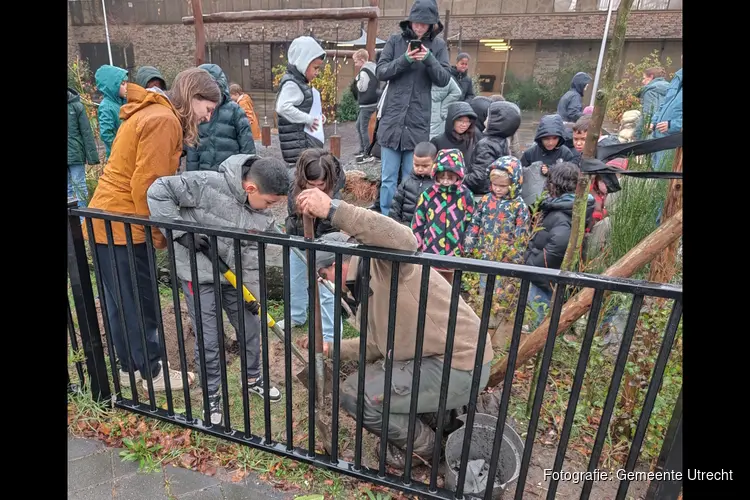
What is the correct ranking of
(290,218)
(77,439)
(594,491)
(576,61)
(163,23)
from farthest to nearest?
(163,23), (576,61), (290,218), (77,439), (594,491)

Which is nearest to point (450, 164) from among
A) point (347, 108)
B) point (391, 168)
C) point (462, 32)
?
point (391, 168)

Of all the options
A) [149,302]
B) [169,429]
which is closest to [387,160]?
[149,302]

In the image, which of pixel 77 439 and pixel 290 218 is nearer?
pixel 77 439

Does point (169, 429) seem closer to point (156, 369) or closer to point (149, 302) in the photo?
point (156, 369)

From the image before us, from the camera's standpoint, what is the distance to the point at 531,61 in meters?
22.0

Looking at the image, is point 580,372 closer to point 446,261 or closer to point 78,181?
point 446,261

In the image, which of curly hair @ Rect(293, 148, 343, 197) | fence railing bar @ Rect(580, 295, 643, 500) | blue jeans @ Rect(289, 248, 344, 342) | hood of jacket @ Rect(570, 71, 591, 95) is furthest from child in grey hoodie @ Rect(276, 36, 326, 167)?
hood of jacket @ Rect(570, 71, 591, 95)

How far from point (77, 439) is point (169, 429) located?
44cm

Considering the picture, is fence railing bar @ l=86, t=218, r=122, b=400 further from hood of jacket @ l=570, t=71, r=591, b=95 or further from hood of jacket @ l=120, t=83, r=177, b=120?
hood of jacket @ l=570, t=71, r=591, b=95

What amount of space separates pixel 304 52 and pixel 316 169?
7.17 ft

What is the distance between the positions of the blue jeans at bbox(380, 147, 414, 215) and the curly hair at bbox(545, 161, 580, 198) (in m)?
1.77

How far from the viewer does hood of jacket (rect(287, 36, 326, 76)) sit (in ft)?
14.3

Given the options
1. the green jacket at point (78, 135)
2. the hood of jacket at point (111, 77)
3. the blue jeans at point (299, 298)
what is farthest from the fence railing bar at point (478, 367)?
the green jacket at point (78, 135)

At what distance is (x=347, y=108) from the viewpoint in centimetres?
1602
